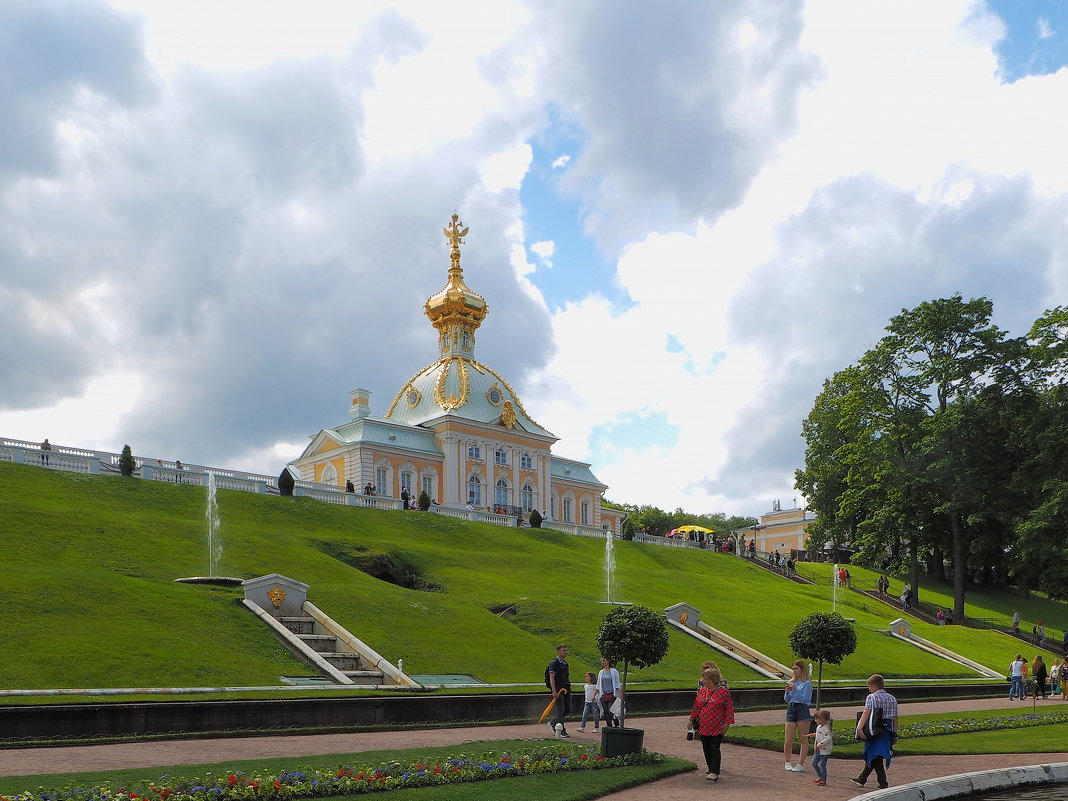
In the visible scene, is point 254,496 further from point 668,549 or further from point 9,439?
point 668,549

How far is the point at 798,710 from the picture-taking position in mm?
14945

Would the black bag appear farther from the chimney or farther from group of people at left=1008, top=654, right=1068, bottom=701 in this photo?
the chimney

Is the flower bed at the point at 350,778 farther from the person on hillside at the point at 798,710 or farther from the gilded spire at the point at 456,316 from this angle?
the gilded spire at the point at 456,316

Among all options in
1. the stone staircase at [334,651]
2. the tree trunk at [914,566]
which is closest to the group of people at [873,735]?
the stone staircase at [334,651]

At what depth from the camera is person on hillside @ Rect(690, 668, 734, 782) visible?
44.0ft

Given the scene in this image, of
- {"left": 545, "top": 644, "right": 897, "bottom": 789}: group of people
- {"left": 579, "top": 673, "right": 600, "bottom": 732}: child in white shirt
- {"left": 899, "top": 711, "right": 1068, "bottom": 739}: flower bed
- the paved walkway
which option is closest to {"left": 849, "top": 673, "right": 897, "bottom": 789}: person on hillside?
{"left": 545, "top": 644, "right": 897, "bottom": 789}: group of people

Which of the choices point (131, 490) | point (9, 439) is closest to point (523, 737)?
point (131, 490)

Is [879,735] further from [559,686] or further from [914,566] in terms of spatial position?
[914,566]

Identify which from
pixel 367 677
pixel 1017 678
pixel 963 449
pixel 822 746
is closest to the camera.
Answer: pixel 822 746

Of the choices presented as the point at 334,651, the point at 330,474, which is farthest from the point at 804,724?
the point at 330,474

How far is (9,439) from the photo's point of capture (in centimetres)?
3691

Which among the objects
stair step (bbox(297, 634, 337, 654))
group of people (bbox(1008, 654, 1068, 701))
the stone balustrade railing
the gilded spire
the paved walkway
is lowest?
group of people (bbox(1008, 654, 1068, 701))

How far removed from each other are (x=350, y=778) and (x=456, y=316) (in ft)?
A: 208

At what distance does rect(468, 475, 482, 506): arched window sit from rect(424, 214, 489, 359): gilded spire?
1155 centimetres
